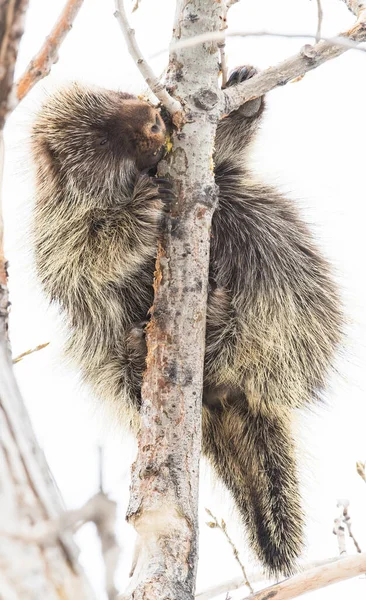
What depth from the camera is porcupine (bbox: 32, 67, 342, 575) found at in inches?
104

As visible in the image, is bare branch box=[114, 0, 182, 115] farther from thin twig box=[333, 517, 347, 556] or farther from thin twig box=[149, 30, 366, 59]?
thin twig box=[333, 517, 347, 556]

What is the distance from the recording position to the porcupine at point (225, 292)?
2.63 metres

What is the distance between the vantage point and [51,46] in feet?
3.53

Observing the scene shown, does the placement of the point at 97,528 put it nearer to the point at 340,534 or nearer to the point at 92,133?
the point at 340,534

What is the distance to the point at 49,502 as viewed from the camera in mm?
647

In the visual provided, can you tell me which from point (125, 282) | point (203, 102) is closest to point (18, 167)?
point (125, 282)

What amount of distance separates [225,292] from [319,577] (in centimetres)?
130

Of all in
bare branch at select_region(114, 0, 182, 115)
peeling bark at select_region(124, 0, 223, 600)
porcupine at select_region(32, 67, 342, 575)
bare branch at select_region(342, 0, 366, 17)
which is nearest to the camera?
peeling bark at select_region(124, 0, 223, 600)

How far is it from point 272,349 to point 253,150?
3.09 ft

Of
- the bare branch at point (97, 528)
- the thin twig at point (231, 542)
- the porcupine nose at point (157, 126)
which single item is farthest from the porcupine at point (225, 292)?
the bare branch at point (97, 528)

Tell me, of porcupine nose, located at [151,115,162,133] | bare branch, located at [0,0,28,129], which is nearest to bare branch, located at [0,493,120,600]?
bare branch, located at [0,0,28,129]

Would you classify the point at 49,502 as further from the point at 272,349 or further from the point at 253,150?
the point at 253,150

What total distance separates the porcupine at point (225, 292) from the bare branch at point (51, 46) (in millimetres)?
1388

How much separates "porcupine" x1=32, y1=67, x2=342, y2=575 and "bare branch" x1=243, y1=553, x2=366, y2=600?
1.11 metres
